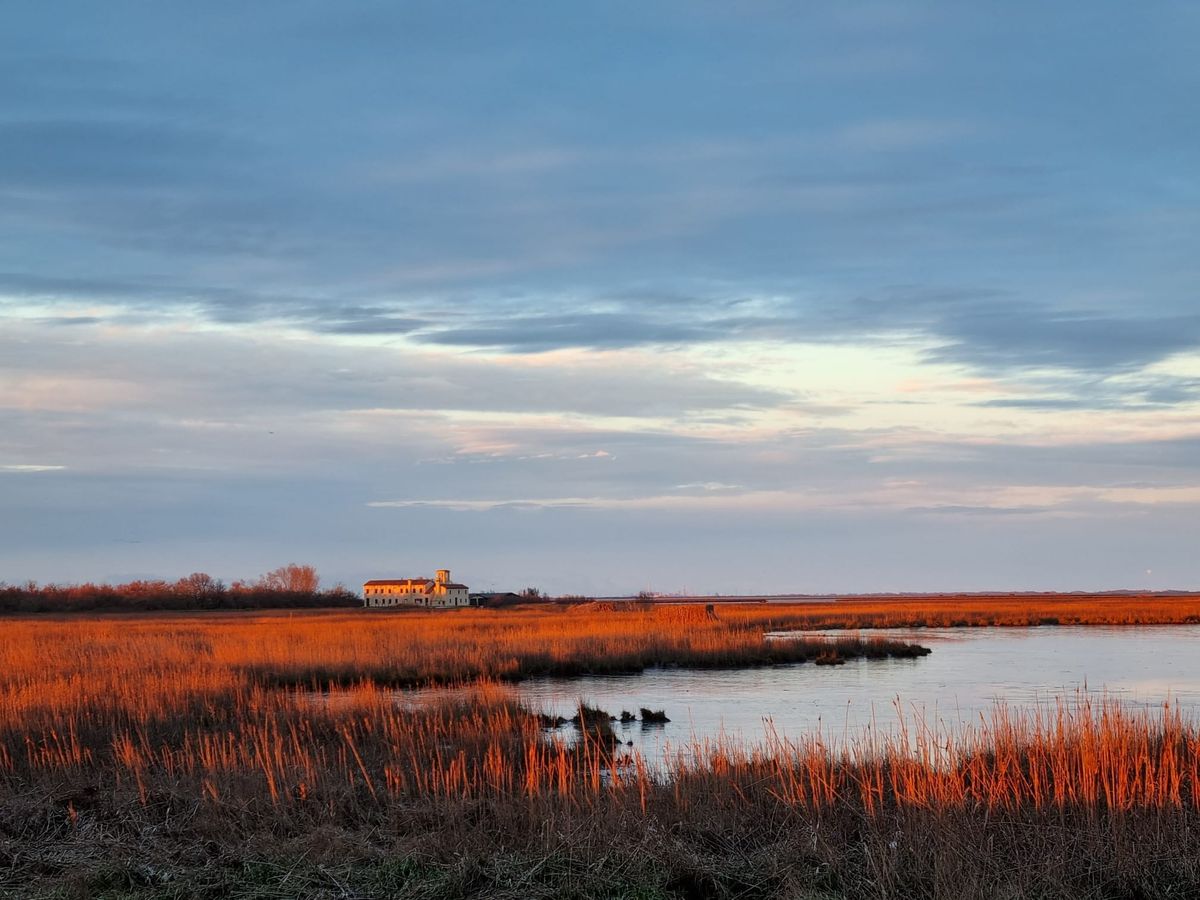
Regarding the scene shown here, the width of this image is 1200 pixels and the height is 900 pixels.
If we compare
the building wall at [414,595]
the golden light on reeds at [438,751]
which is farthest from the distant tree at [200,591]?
→ the golden light on reeds at [438,751]

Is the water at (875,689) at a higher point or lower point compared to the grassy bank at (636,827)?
lower

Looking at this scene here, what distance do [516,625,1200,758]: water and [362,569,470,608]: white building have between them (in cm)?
8372

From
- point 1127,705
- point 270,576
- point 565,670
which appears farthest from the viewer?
point 270,576

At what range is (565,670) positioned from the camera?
3212 cm

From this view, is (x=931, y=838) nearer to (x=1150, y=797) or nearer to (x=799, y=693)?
(x=1150, y=797)

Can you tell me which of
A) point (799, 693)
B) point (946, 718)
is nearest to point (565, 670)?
point (799, 693)

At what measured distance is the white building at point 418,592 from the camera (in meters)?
118

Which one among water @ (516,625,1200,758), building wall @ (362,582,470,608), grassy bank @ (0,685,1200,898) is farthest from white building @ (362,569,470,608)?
grassy bank @ (0,685,1200,898)

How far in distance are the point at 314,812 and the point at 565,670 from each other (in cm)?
2177

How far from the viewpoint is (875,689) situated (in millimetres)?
25828

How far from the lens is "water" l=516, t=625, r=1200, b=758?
19.1m

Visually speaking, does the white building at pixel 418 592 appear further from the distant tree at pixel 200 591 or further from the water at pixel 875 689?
the water at pixel 875 689

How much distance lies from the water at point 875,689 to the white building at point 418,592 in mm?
83717

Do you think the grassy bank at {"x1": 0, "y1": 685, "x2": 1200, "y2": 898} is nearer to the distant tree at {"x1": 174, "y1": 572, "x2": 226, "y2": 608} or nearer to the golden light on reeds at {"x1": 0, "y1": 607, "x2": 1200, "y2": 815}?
the golden light on reeds at {"x1": 0, "y1": 607, "x2": 1200, "y2": 815}
